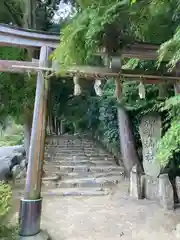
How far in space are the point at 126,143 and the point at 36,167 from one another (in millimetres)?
3564

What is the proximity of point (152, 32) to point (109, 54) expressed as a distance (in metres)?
1.13

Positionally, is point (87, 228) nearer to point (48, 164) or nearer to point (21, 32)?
point (21, 32)

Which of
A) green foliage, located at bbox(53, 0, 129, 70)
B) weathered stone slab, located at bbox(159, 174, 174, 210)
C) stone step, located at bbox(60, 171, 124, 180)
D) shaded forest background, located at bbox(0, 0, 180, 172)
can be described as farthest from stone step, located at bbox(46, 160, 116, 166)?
green foliage, located at bbox(53, 0, 129, 70)

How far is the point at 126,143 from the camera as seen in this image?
6.41m

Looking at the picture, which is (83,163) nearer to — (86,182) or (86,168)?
(86,168)

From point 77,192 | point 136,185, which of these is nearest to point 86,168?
point 77,192

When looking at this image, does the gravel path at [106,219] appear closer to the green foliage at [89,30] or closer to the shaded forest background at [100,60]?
the shaded forest background at [100,60]

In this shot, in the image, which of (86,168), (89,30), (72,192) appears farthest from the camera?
(86,168)

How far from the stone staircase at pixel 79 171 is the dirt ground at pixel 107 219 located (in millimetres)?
525

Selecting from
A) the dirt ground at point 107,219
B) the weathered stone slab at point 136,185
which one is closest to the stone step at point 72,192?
the dirt ground at point 107,219

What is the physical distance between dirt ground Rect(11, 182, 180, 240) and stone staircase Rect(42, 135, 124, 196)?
525 millimetres

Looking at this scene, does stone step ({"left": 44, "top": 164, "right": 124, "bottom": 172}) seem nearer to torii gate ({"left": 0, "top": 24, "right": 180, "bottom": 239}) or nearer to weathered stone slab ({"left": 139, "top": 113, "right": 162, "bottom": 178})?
weathered stone slab ({"left": 139, "top": 113, "right": 162, "bottom": 178})

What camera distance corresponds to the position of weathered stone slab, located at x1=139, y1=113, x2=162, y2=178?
17.3 ft

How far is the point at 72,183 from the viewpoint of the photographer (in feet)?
20.1
